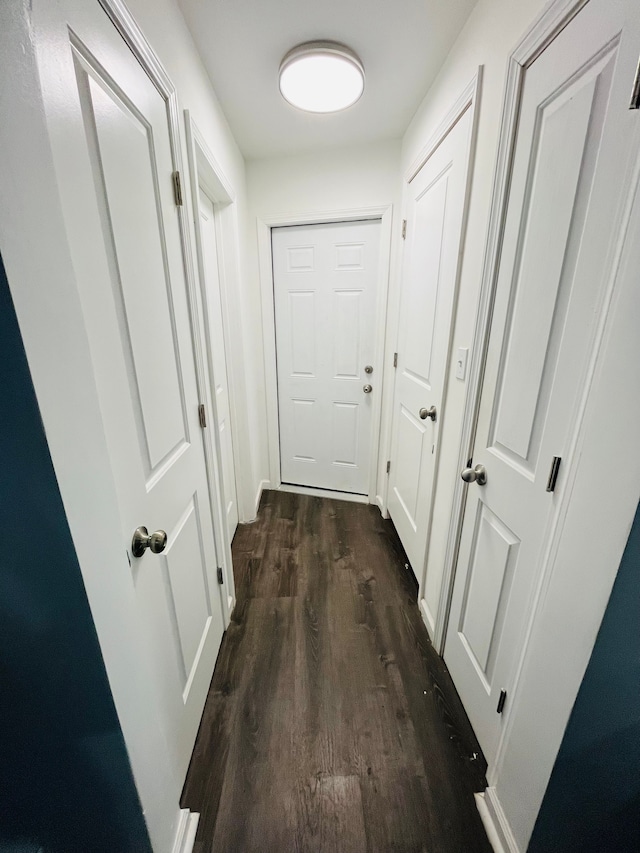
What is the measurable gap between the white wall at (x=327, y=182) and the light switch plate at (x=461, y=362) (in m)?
0.92

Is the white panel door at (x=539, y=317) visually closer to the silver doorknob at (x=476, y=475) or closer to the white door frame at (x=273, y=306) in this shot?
the silver doorknob at (x=476, y=475)

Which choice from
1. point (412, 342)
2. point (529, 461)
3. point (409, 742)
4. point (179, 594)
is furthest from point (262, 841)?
point (412, 342)

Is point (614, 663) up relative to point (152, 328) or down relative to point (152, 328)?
down

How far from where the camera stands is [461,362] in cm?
117

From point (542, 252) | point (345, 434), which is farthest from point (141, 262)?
point (345, 434)

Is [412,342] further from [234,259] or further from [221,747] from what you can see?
[221,747]

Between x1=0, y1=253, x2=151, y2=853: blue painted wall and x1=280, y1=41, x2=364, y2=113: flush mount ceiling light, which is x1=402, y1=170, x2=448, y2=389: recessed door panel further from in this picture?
x1=0, y1=253, x2=151, y2=853: blue painted wall

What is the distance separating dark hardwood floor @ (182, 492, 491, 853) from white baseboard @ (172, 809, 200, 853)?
0.03 metres

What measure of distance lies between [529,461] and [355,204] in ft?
6.06

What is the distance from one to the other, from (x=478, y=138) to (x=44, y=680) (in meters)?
1.76

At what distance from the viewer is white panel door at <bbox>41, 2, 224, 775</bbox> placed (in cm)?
58

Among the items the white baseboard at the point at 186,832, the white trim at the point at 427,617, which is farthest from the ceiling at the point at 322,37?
the white baseboard at the point at 186,832

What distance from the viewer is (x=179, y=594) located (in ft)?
3.16

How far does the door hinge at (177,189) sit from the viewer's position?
3.12 ft
